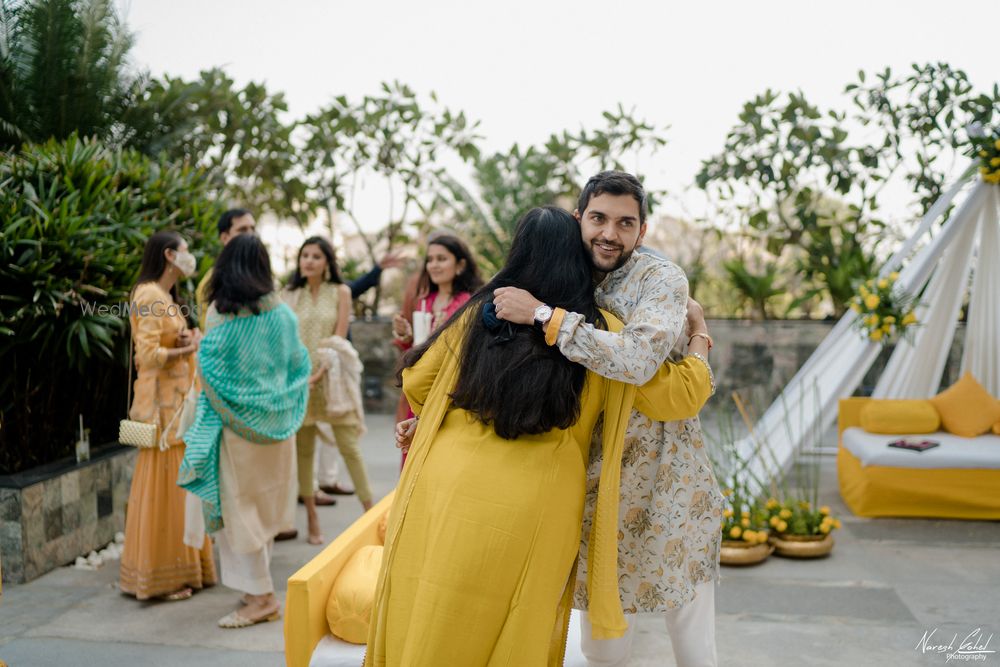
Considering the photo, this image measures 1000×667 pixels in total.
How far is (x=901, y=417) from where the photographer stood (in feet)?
18.3

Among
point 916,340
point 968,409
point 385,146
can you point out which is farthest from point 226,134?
point 968,409

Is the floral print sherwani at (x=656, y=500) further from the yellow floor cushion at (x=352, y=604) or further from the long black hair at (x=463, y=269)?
the long black hair at (x=463, y=269)

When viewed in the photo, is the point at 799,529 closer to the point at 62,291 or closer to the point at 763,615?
the point at 763,615

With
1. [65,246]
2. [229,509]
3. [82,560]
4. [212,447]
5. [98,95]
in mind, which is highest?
[98,95]

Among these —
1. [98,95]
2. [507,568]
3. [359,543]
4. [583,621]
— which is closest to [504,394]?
[507,568]

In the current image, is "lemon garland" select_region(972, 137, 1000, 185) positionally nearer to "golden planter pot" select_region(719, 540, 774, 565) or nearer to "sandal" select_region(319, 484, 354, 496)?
"golden planter pot" select_region(719, 540, 774, 565)

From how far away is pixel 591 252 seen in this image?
220cm

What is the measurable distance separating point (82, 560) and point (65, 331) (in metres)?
1.16

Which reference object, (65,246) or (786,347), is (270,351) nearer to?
(65,246)

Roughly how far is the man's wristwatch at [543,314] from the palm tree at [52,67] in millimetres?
6424

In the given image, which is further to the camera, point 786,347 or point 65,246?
point 786,347

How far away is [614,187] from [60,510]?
354 centimetres

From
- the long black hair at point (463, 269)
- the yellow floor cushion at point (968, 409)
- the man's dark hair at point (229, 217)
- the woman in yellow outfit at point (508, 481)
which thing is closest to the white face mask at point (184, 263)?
the man's dark hair at point (229, 217)

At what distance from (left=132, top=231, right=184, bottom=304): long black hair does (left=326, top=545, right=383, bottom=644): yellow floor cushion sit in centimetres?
199
